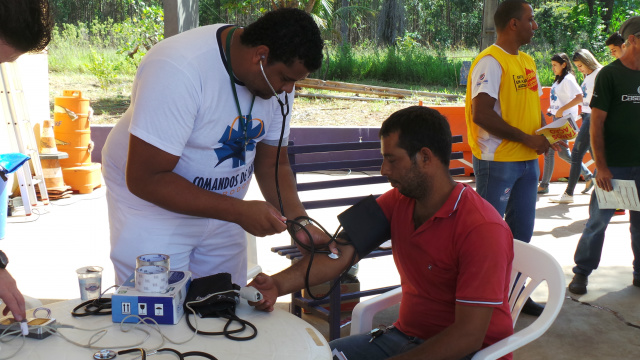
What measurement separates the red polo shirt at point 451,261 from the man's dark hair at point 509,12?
2006 mm

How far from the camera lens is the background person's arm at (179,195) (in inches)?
75.3

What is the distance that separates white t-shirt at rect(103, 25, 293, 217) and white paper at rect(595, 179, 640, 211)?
9.14 feet

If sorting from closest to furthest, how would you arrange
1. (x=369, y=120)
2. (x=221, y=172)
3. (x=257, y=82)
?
(x=257, y=82) < (x=221, y=172) < (x=369, y=120)

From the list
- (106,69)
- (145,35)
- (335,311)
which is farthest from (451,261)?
(145,35)

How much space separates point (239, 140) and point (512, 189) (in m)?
2.31

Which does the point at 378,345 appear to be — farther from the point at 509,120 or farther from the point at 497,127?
the point at 509,120

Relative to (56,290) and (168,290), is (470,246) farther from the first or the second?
(56,290)

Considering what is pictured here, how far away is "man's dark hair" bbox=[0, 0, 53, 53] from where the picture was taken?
1.36 meters

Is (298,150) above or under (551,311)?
above

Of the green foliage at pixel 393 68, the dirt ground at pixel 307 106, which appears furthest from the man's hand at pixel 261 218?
the green foliage at pixel 393 68

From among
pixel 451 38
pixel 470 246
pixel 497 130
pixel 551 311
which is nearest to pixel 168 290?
pixel 470 246

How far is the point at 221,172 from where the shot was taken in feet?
7.07

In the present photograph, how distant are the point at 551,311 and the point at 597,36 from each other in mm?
21600

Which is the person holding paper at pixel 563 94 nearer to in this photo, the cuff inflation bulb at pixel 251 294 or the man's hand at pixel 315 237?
the man's hand at pixel 315 237
